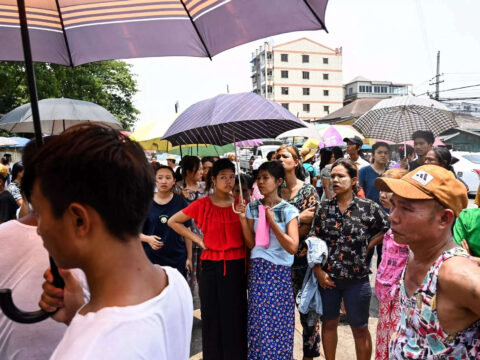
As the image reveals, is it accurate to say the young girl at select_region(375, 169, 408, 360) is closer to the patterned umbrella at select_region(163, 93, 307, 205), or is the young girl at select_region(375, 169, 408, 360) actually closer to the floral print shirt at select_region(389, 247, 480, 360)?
the floral print shirt at select_region(389, 247, 480, 360)

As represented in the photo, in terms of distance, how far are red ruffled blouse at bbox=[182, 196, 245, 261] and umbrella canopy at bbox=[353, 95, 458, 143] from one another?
3268 mm

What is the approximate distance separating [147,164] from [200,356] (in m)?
3.33

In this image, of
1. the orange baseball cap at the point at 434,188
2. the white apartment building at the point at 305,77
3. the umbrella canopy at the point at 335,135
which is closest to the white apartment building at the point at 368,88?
the white apartment building at the point at 305,77

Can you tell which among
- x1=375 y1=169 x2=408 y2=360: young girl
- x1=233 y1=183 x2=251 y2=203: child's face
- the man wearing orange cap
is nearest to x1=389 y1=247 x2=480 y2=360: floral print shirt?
the man wearing orange cap

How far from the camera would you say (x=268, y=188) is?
337cm

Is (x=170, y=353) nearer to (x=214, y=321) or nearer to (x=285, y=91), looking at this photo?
(x=214, y=321)

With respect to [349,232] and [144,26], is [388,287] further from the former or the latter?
[144,26]

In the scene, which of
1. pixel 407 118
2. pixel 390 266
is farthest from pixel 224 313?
pixel 407 118

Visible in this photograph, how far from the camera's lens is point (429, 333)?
1.53 meters

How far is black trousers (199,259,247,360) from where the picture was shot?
3246 millimetres

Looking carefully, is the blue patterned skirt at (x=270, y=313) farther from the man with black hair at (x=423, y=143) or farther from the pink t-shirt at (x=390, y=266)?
the man with black hair at (x=423, y=143)

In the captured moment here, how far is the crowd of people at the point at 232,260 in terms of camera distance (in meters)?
0.89

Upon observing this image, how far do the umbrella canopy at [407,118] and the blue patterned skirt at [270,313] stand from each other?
3.36 metres

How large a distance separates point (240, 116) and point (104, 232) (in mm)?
2446
